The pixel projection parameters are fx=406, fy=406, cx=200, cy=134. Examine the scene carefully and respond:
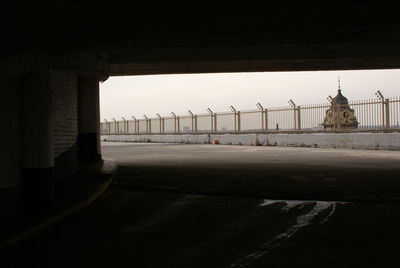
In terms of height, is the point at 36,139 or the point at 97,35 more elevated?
the point at 97,35

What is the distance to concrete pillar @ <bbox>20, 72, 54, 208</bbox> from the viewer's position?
675cm

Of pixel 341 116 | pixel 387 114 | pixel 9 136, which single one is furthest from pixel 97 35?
pixel 341 116

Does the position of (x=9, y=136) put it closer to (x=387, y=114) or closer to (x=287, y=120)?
(x=387, y=114)

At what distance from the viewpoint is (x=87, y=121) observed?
588 inches

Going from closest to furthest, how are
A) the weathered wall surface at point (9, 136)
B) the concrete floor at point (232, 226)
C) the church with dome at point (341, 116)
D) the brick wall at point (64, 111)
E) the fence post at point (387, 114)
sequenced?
the concrete floor at point (232, 226) < the weathered wall surface at point (9, 136) < the brick wall at point (64, 111) < the fence post at point (387, 114) < the church with dome at point (341, 116)

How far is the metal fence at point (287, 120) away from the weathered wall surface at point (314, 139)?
336mm

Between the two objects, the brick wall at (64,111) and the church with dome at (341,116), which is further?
the church with dome at (341,116)

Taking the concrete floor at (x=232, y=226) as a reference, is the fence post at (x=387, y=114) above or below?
above

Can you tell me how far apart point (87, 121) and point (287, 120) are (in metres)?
14.4

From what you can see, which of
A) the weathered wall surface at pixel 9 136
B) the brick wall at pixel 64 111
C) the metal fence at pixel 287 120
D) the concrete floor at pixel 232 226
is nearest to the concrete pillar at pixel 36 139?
the concrete floor at pixel 232 226

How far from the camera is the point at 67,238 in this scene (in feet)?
18.3

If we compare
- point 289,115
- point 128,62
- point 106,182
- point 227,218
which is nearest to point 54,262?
point 227,218

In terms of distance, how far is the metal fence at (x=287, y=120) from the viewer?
65.7 ft

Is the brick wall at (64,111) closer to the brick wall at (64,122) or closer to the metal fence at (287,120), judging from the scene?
the brick wall at (64,122)
